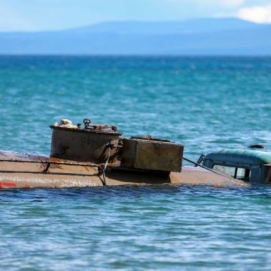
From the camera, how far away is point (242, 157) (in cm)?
2812

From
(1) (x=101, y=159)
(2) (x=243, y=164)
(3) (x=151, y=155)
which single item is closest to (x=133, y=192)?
(3) (x=151, y=155)

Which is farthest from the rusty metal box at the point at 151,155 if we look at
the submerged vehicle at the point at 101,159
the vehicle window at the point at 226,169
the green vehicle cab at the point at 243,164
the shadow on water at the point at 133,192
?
the vehicle window at the point at 226,169

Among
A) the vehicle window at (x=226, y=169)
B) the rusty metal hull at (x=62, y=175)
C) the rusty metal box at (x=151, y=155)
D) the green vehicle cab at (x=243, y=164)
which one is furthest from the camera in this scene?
the vehicle window at (x=226, y=169)

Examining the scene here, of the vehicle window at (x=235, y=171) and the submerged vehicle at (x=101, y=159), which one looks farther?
the vehicle window at (x=235, y=171)

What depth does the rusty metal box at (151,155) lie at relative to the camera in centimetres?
2519

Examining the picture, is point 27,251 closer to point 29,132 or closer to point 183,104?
point 29,132

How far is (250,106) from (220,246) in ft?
157

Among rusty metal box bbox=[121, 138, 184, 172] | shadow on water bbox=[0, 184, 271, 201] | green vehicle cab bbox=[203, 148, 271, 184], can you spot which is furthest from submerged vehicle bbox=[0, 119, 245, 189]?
green vehicle cab bbox=[203, 148, 271, 184]

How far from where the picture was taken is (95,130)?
25359 millimetres

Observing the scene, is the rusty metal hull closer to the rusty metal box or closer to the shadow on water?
the shadow on water

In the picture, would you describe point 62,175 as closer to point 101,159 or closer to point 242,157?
point 101,159

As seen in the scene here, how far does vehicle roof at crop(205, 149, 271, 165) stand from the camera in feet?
90.7

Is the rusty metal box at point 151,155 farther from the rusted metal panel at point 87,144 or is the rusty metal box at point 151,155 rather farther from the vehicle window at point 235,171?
the vehicle window at point 235,171

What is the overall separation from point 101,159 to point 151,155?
1.15 m
